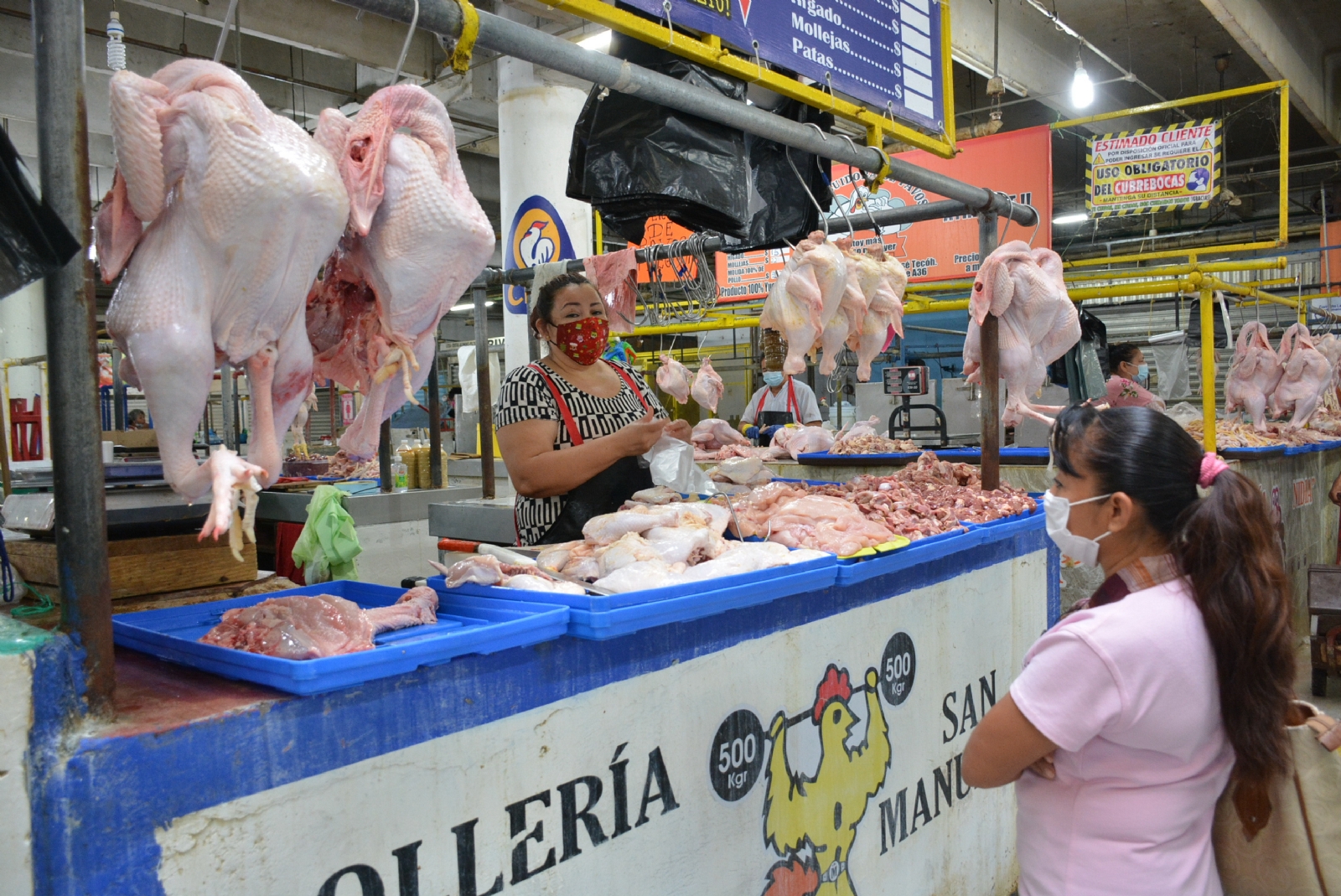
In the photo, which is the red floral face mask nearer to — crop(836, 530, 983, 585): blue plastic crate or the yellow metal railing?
the yellow metal railing

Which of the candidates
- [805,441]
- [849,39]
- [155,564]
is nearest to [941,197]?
[805,441]

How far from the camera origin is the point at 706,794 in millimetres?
2260

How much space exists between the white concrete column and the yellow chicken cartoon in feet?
16.9

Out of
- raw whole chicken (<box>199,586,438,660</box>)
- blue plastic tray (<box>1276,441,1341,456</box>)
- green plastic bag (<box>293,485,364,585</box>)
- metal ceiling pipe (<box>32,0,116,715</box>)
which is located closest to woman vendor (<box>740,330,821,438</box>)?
blue plastic tray (<box>1276,441,1341,456</box>)

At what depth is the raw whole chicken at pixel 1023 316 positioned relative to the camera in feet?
13.5

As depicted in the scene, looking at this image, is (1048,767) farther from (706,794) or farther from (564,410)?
(564,410)

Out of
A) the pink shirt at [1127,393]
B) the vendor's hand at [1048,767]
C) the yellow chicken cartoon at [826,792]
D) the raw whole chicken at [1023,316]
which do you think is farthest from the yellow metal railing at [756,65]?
the pink shirt at [1127,393]

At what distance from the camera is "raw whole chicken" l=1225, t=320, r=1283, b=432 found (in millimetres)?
9125

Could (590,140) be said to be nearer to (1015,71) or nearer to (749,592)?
(749,592)

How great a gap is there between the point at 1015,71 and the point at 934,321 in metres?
6.02

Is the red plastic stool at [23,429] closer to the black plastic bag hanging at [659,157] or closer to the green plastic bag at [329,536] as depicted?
the green plastic bag at [329,536]

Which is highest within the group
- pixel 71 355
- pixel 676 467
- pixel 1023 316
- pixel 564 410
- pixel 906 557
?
pixel 1023 316

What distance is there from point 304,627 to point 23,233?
764 millimetres

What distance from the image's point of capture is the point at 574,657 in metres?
1.95
